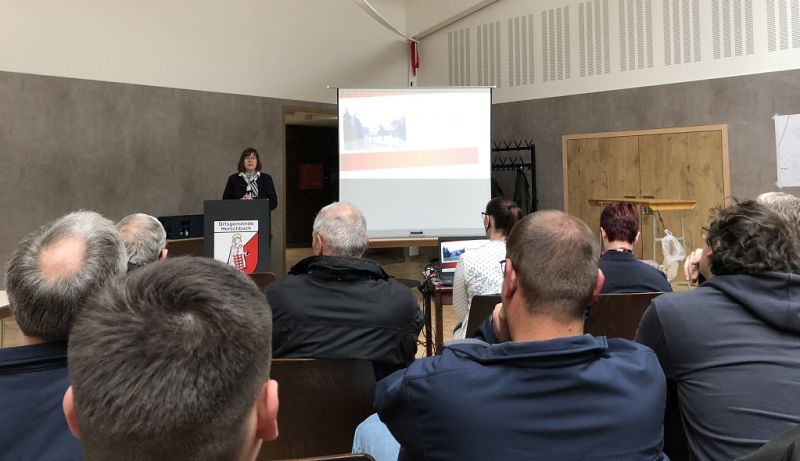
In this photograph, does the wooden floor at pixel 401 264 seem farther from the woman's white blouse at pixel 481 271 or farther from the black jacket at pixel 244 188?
the woman's white blouse at pixel 481 271

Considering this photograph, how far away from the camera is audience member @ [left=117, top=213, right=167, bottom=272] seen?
2.28m

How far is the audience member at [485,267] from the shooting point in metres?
2.75

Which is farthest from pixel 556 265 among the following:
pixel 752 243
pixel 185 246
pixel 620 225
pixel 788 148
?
pixel 788 148

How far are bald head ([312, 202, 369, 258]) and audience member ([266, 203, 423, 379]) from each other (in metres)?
0.34

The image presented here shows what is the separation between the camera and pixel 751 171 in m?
6.04

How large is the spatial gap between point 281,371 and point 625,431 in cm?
89

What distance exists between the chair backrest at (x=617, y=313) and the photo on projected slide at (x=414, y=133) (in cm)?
396

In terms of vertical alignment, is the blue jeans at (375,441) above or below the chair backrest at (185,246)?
below

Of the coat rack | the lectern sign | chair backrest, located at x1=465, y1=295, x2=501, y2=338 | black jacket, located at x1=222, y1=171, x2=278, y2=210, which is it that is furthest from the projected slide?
chair backrest, located at x1=465, y1=295, x2=501, y2=338

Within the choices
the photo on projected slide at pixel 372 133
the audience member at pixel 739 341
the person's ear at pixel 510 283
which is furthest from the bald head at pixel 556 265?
the photo on projected slide at pixel 372 133

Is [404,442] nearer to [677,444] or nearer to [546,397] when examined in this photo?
[546,397]

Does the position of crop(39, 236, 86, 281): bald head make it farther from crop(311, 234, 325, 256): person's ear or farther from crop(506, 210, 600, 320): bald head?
crop(311, 234, 325, 256): person's ear

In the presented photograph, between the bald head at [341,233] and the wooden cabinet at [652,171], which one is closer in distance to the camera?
the bald head at [341,233]

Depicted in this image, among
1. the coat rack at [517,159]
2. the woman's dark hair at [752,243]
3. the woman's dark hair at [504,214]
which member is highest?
the coat rack at [517,159]
